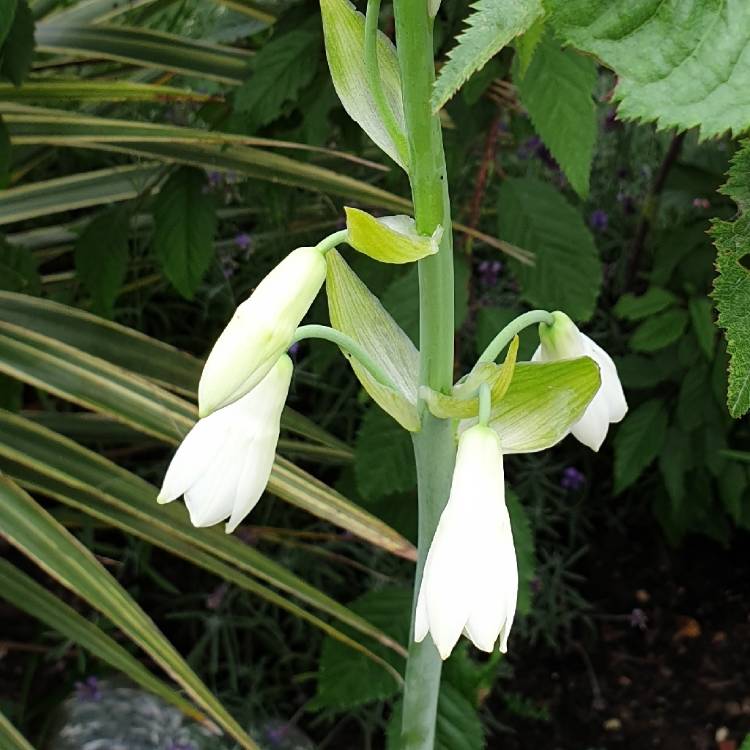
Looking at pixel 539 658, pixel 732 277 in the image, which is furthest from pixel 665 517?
pixel 732 277

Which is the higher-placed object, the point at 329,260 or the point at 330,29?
the point at 330,29

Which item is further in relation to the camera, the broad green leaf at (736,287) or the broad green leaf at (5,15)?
the broad green leaf at (5,15)

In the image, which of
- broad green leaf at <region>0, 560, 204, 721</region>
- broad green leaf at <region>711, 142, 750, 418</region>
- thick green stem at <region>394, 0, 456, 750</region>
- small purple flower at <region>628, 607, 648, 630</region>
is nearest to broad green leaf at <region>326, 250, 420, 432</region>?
thick green stem at <region>394, 0, 456, 750</region>

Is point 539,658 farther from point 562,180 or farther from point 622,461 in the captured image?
point 562,180

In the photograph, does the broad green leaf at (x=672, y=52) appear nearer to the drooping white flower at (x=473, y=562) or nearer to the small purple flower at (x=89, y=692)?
the drooping white flower at (x=473, y=562)

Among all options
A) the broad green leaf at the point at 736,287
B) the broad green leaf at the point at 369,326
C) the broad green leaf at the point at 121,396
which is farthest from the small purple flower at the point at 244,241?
the broad green leaf at the point at 736,287

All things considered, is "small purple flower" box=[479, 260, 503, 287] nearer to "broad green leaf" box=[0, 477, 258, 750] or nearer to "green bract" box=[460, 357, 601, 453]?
"broad green leaf" box=[0, 477, 258, 750]

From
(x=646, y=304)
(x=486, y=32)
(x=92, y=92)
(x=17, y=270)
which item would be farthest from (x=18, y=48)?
(x=646, y=304)
